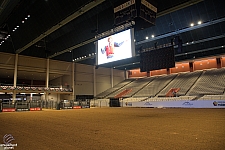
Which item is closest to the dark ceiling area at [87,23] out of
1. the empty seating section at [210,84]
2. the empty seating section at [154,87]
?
the empty seating section at [210,84]

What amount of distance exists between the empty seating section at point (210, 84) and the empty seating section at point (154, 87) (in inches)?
200

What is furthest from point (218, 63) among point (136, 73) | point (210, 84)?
point (136, 73)

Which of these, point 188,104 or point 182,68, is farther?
point 182,68

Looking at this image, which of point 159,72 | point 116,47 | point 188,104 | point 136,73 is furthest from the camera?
point 136,73

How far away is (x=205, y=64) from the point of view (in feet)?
96.2

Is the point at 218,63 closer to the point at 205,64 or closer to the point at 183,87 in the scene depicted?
the point at 205,64

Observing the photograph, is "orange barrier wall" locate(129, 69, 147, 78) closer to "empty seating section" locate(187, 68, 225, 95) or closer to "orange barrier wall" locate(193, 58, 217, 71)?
"orange barrier wall" locate(193, 58, 217, 71)

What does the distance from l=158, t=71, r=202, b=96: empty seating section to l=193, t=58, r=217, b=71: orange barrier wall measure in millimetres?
1777

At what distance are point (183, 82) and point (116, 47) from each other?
16.5 metres

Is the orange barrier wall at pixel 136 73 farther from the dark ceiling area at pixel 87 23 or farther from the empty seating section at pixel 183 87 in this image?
the dark ceiling area at pixel 87 23

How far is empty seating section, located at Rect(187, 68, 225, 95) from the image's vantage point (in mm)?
20842

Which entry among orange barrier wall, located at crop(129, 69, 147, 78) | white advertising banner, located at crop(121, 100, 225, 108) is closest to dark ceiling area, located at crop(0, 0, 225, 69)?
white advertising banner, located at crop(121, 100, 225, 108)

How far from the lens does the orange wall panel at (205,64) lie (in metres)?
28.5

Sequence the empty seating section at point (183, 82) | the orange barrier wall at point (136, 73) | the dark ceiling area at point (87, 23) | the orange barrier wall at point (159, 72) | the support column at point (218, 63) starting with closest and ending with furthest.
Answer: the dark ceiling area at point (87, 23)
the empty seating section at point (183, 82)
the support column at point (218, 63)
the orange barrier wall at point (159, 72)
the orange barrier wall at point (136, 73)
